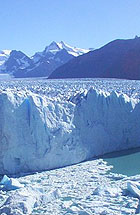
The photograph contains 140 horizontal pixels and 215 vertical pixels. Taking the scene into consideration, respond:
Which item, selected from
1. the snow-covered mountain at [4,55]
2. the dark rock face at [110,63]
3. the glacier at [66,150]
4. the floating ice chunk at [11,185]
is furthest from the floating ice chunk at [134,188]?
the snow-covered mountain at [4,55]

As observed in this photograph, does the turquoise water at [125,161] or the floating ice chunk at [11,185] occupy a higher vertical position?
the floating ice chunk at [11,185]

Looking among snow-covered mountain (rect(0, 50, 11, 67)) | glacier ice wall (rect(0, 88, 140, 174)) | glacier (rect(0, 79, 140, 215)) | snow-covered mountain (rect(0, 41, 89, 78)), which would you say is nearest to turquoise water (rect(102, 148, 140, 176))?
glacier (rect(0, 79, 140, 215))

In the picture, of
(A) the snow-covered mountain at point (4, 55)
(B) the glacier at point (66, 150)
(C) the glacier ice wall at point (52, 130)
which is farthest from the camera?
(A) the snow-covered mountain at point (4, 55)

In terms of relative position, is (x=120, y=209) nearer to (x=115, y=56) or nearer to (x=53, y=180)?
(x=53, y=180)

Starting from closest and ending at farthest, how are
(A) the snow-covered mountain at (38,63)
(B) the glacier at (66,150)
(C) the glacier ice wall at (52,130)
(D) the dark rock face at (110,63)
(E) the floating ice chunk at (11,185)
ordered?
(B) the glacier at (66,150) < (E) the floating ice chunk at (11,185) < (C) the glacier ice wall at (52,130) < (D) the dark rock face at (110,63) < (A) the snow-covered mountain at (38,63)

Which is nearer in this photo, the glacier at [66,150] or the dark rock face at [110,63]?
the glacier at [66,150]

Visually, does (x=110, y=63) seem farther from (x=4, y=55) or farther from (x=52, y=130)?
(x=4, y=55)

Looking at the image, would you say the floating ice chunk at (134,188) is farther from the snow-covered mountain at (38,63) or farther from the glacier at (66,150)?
the snow-covered mountain at (38,63)

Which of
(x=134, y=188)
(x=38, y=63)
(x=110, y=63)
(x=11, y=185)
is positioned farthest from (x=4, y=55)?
(x=134, y=188)
